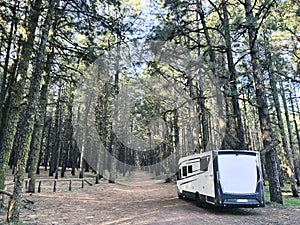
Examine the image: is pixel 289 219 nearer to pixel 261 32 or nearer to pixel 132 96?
pixel 261 32

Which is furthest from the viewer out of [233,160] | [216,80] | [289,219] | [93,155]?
[93,155]

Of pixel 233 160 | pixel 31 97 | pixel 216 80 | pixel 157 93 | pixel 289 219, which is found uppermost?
pixel 157 93

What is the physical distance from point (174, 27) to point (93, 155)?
32444mm

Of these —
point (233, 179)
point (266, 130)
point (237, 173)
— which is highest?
point (266, 130)

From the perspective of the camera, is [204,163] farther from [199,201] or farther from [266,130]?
[266,130]

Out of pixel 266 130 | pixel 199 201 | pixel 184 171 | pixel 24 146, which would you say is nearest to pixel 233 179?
pixel 199 201

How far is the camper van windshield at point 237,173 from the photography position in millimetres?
8750

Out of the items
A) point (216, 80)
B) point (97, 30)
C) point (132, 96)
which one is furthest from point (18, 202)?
point (132, 96)

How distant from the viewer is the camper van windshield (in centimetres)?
875

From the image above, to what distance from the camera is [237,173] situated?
29.0 feet

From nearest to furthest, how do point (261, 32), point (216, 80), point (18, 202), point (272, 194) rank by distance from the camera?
point (18, 202)
point (272, 194)
point (216, 80)
point (261, 32)

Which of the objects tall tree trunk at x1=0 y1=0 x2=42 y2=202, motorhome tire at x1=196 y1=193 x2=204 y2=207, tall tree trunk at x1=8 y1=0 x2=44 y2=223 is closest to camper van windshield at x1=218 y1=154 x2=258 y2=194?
motorhome tire at x1=196 y1=193 x2=204 y2=207

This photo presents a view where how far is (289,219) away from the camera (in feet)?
26.2

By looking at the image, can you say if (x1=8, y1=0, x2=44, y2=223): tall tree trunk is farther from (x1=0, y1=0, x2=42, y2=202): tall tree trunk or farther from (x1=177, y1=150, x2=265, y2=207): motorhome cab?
(x1=177, y1=150, x2=265, y2=207): motorhome cab
